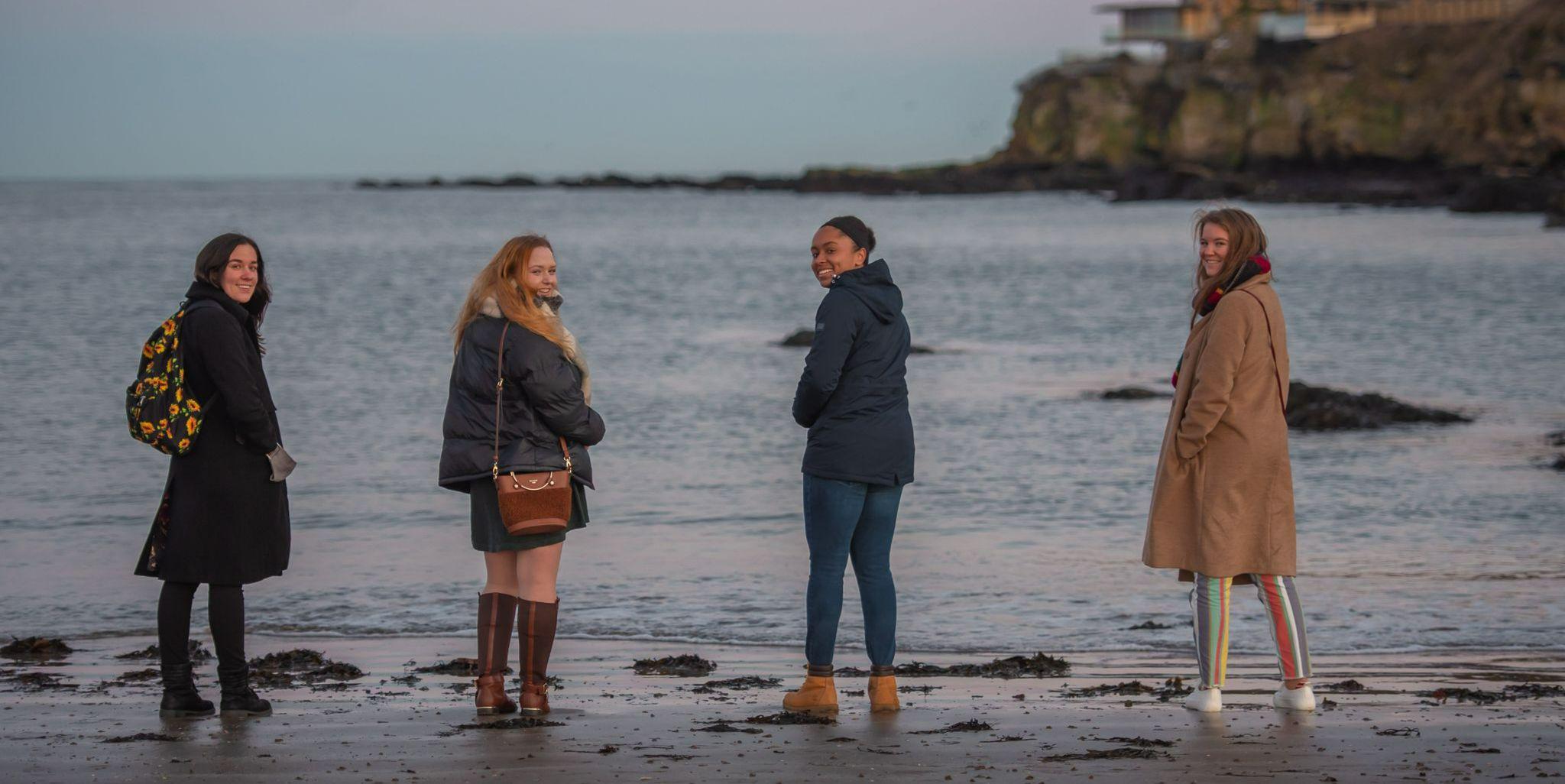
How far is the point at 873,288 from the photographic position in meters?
5.64

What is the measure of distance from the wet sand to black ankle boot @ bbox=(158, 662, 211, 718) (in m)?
0.07

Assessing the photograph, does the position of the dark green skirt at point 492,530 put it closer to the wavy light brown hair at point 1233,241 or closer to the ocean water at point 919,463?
the wavy light brown hair at point 1233,241

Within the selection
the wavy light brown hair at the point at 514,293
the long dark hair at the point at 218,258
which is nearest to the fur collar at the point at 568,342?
the wavy light brown hair at the point at 514,293

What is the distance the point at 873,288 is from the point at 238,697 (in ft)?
8.42

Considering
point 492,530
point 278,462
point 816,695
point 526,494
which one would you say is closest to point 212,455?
point 278,462

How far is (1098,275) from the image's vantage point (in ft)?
147

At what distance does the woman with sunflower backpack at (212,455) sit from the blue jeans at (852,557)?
5.82 ft

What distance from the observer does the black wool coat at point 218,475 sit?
18.0 feet

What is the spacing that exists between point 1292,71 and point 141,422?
9899 cm

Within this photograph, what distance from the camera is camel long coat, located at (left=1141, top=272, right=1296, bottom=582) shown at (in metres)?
5.57

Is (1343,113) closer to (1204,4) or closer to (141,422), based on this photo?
(1204,4)

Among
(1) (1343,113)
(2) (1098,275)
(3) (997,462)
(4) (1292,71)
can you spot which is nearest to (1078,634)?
(3) (997,462)

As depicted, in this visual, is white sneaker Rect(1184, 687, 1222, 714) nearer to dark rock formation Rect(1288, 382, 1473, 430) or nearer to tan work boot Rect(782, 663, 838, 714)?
tan work boot Rect(782, 663, 838, 714)

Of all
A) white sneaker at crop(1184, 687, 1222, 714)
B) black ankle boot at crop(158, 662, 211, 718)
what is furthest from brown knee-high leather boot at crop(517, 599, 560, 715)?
white sneaker at crop(1184, 687, 1222, 714)
